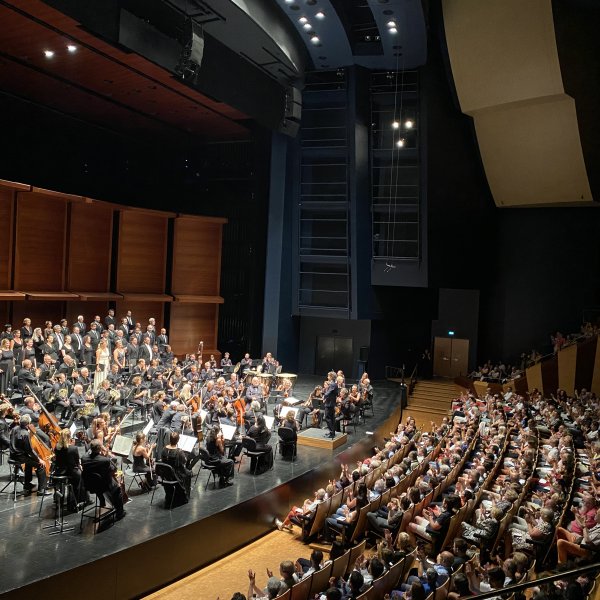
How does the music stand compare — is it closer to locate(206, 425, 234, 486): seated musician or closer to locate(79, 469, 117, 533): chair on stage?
locate(206, 425, 234, 486): seated musician

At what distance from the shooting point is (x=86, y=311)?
16.8 m

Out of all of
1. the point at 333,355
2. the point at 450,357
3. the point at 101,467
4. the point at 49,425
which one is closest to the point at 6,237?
the point at 49,425

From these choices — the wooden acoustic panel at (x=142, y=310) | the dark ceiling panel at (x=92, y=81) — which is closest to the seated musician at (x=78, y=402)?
the dark ceiling panel at (x=92, y=81)

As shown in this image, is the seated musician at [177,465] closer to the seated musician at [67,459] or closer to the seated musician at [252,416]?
the seated musician at [67,459]

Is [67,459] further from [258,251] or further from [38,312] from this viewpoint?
[258,251]

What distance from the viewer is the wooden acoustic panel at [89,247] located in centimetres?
1605

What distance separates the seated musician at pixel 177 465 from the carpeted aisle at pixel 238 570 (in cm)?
92

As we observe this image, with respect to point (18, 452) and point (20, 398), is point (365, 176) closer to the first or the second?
point (20, 398)

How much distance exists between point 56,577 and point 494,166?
16.3m

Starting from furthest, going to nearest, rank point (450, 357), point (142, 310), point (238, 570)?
point (450, 357)
point (142, 310)
point (238, 570)

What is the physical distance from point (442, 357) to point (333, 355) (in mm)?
4119

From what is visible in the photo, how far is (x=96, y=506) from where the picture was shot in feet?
24.3

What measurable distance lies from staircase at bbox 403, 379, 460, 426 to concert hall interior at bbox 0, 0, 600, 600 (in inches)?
4.6

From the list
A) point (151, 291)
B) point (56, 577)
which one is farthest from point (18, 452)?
point (151, 291)
